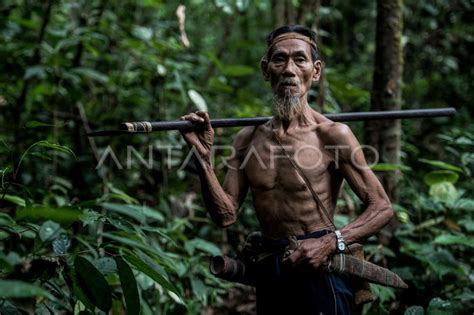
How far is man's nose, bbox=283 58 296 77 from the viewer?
2.53 m

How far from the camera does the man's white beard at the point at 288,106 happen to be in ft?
8.21

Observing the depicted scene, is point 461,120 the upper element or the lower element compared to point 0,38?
lower

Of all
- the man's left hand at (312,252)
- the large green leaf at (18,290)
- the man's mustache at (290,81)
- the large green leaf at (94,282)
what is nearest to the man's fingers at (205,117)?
the man's mustache at (290,81)

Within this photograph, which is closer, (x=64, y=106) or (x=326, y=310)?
(x=326, y=310)

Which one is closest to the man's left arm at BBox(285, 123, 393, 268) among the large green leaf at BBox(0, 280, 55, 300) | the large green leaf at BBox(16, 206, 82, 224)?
the large green leaf at BBox(16, 206, 82, 224)

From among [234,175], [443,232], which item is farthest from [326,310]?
[443,232]

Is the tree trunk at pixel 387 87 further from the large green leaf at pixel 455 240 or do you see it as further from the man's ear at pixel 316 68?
the man's ear at pixel 316 68

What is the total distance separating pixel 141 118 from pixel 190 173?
1.12 metres

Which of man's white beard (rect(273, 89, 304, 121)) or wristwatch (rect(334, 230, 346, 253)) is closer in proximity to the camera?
wristwatch (rect(334, 230, 346, 253))

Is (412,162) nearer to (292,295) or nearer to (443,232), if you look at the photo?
(443,232)

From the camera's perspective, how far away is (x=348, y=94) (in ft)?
17.0

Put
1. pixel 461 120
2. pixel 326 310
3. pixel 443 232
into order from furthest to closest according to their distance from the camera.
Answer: pixel 461 120
pixel 443 232
pixel 326 310

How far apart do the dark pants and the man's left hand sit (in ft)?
0.25

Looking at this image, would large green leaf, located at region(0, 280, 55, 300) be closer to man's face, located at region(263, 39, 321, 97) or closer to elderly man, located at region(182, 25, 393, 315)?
elderly man, located at region(182, 25, 393, 315)
